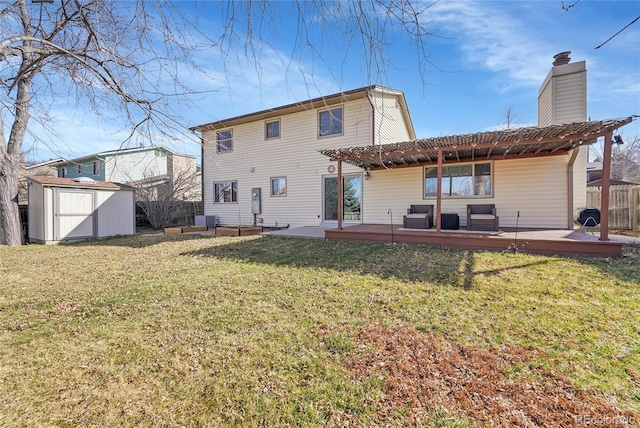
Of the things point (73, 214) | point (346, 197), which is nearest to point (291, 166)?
point (346, 197)

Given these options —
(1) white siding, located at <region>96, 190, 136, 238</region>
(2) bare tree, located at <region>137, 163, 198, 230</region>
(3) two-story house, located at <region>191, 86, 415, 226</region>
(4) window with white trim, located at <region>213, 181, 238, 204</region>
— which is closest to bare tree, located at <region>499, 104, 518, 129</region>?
(3) two-story house, located at <region>191, 86, 415, 226</region>

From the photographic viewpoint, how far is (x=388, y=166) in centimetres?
968

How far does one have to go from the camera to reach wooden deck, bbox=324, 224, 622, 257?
548 centimetres

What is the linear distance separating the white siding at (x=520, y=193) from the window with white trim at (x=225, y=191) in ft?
24.2

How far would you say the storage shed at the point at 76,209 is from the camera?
10.0 meters

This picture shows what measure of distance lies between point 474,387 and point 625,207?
40.6ft

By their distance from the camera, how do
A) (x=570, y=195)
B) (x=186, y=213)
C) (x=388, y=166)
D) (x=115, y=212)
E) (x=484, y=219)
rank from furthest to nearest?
(x=186, y=213) → (x=115, y=212) → (x=388, y=166) → (x=570, y=195) → (x=484, y=219)

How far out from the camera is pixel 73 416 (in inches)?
76.5

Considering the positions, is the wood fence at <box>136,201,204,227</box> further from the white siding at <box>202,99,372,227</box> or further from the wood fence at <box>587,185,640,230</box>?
the wood fence at <box>587,185,640,230</box>

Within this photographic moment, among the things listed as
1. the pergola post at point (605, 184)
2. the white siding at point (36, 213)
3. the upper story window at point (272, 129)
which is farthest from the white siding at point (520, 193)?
the white siding at point (36, 213)

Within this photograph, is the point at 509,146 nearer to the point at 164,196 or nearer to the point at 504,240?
the point at 504,240

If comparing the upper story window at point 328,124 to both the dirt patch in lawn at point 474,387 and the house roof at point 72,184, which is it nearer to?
the house roof at point 72,184

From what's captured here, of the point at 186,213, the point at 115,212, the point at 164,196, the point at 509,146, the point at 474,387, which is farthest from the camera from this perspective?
the point at 186,213

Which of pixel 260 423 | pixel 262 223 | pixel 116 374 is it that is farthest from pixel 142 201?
pixel 260 423
